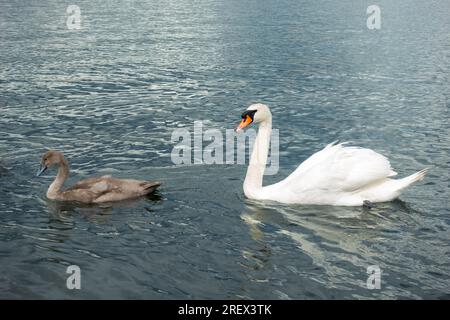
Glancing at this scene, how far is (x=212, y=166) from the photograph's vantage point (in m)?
16.1

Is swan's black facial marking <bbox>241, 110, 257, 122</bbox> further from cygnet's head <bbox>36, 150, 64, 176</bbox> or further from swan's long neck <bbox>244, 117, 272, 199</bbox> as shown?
cygnet's head <bbox>36, 150, 64, 176</bbox>

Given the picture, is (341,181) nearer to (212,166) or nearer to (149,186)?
(149,186)

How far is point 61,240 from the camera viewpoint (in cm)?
1165

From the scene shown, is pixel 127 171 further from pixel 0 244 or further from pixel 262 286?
pixel 262 286

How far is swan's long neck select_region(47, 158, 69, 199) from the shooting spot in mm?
13547

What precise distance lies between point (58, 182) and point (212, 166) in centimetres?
391

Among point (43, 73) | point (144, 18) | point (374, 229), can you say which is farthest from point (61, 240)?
point (144, 18)

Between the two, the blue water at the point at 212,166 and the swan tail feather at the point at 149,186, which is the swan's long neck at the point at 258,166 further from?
the swan tail feather at the point at 149,186

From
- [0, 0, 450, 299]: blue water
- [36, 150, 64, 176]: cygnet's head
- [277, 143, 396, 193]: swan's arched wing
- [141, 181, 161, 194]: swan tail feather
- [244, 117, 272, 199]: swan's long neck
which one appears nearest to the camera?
[0, 0, 450, 299]: blue water

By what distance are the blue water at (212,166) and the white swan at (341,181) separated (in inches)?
10.4

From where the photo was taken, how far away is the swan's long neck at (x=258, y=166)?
45.2 ft

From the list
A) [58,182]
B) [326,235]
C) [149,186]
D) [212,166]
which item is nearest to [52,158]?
[58,182]

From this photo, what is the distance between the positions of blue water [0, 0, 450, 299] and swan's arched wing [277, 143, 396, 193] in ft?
1.61

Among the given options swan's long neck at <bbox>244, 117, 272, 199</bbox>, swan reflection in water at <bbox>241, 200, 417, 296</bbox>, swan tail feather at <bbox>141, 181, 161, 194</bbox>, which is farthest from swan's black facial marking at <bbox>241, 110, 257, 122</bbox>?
swan tail feather at <bbox>141, 181, 161, 194</bbox>
